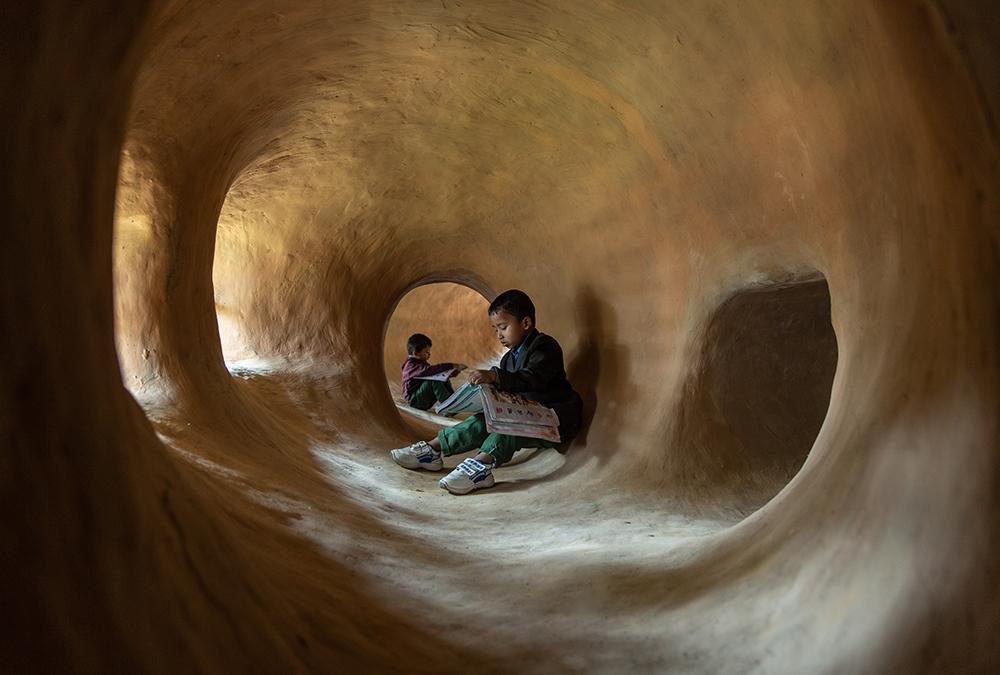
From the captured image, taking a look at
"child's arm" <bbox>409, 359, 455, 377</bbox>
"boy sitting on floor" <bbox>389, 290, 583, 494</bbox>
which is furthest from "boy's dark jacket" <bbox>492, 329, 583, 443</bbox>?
"child's arm" <bbox>409, 359, 455, 377</bbox>

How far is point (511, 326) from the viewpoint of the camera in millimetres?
4352

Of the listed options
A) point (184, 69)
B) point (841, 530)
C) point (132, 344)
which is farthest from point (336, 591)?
point (184, 69)

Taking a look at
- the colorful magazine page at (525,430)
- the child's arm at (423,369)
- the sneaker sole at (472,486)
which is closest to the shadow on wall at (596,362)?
the colorful magazine page at (525,430)

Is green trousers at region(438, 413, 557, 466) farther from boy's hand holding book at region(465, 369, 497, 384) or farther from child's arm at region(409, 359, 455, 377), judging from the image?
child's arm at region(409, 359, 455, 377)

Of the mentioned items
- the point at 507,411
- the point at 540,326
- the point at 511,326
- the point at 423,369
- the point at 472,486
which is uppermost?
the point at 540,326

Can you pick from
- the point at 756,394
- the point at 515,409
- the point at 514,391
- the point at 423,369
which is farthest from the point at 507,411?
the point at 423,369

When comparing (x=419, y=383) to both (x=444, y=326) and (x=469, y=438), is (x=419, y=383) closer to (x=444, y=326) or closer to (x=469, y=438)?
(x=469, y=438)

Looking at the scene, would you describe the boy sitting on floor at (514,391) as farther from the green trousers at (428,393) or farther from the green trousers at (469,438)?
the green trousers at (428,393)

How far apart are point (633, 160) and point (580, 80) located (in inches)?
19.0

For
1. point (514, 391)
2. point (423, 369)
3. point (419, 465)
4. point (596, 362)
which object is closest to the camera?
point (514, 391)

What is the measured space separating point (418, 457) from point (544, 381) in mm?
861

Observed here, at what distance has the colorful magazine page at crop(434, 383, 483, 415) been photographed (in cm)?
398

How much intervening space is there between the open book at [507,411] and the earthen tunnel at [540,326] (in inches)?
12.0

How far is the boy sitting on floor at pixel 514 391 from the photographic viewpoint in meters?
3.95
